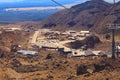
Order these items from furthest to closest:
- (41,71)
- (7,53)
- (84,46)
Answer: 1. (84,46)
2. (7,53)
3. (41,71)

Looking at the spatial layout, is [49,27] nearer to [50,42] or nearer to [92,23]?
[92,23]

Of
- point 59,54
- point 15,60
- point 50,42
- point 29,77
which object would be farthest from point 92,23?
point 29,77

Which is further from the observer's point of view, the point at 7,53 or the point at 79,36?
the point at 79,36

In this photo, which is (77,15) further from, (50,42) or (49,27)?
(50,42)

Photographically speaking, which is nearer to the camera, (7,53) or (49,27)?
(7,53)

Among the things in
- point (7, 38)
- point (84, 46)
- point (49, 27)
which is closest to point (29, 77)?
point (84, 46)

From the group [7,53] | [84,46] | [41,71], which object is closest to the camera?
[41,71]
